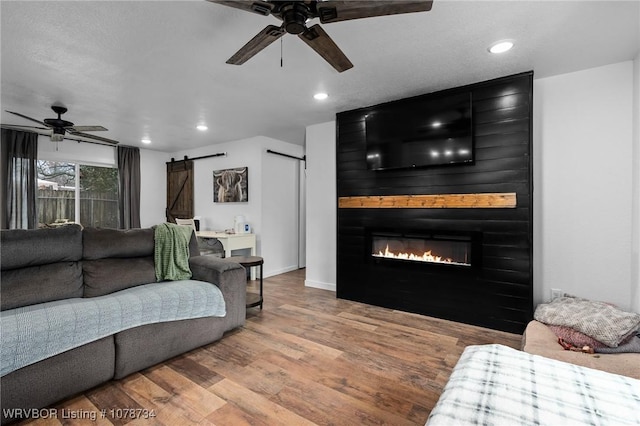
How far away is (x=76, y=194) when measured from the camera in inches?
219

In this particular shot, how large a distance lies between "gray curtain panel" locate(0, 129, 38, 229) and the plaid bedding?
6.54m

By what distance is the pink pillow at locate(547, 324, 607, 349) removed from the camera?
2221mm

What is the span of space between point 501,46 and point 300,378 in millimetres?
2965

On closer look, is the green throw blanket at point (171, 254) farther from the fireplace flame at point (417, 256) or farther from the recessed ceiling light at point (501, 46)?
the recessed ceiling light at point (501, 46)

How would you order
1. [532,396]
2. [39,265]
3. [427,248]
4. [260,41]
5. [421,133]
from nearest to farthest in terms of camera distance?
[532,396]
[260,41]
[39,265]
[421,133]
[427,248]

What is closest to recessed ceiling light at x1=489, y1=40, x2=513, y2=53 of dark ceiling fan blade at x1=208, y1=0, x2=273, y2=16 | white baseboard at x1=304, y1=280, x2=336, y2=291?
dark ceiling fan blade at x1=208, y1=0, x2=273, y2=16

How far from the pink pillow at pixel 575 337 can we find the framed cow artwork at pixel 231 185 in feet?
15.0

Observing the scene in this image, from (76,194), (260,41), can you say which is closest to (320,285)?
(260,41)

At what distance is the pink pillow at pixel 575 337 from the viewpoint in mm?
2221

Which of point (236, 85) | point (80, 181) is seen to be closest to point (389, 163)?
point (236, 85)

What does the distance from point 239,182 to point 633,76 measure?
Result: 515 cm

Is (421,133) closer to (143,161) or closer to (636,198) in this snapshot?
(636,198)

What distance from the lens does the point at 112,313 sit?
202 cm

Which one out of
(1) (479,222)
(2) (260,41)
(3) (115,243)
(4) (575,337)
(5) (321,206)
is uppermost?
(2) (260,41)
